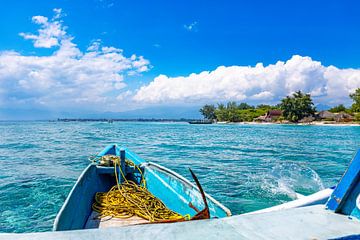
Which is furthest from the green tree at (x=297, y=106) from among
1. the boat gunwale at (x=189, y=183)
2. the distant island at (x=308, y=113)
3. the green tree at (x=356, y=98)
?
the boat gunwale at (x=189, y=183)

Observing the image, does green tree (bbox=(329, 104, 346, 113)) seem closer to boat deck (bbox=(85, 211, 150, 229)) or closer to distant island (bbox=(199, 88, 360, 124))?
distant island (bbox=(199, 88, 360, 124))

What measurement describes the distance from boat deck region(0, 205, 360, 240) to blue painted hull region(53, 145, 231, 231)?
1.91 meters

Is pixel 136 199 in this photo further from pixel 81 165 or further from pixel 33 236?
pixel 81 165

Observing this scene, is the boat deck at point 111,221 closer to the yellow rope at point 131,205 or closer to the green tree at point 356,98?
the yellow rope at point 131,205

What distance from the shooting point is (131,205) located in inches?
185

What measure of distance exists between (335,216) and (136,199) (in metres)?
3.96

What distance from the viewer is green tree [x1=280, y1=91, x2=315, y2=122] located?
79.4m

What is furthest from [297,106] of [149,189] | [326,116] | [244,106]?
[149,189]

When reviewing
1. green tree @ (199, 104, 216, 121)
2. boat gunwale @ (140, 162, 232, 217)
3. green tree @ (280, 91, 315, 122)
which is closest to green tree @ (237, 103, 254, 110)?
green tree @ (199, 104, 216, 121)

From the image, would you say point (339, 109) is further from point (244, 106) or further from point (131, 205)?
point (131, 205)

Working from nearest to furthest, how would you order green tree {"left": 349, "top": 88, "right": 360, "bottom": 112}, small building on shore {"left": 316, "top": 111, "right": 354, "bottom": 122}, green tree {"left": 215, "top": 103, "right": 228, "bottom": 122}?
green tree {"left": 349, "top": 88, "right": 360, "bottom": 112} → small building on shore {"left": 316, "top": 111, "right": 354, "bottom": 122} → green tree {"left": 215, "top": 103, "right": 228, "bottom": 122}

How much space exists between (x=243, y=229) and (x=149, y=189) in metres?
4.61

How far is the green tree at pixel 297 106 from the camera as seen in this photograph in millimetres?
79438

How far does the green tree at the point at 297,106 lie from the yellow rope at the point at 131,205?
82.4 m
